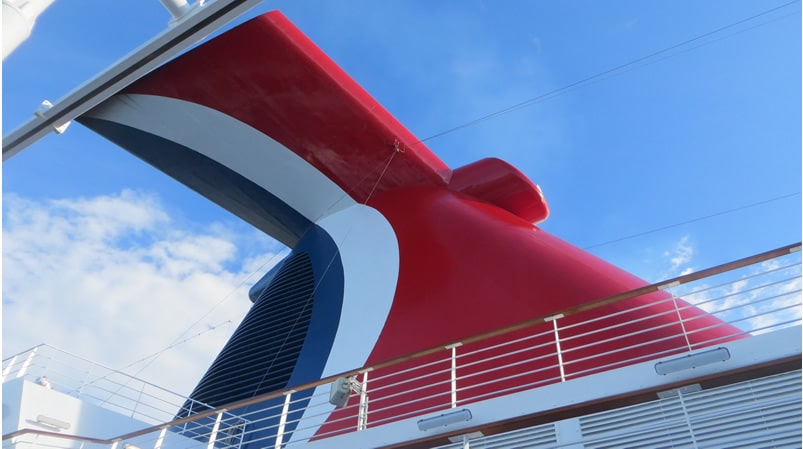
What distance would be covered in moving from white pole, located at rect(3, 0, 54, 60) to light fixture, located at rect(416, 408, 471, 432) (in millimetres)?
2434

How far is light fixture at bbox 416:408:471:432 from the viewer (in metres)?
3.28

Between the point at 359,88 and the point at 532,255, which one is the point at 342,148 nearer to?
the point at 359,88

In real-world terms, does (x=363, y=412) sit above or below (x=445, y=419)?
above

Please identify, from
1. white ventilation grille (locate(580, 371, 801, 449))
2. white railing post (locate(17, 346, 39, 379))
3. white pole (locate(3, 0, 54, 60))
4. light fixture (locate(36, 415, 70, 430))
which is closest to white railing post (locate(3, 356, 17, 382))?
white railing post (locate(17, 346, 39, 379))

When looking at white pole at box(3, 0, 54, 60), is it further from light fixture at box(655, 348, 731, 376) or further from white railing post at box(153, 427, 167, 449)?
light fixture at box(655, 348, 731, 376)

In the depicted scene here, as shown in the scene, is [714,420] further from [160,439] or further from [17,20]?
[160,439]

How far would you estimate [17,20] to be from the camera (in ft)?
8.70

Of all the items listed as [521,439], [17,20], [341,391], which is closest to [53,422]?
[341,391]

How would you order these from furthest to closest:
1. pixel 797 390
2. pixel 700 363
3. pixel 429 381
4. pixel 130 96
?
pixel 130 96
pixel 429 381
pixel 700 363
pixel 797 390

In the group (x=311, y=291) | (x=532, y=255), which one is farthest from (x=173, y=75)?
(x=532, y=255)

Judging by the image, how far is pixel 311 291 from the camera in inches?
222

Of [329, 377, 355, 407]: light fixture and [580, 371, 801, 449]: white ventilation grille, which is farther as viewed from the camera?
[329, 377, 355, 407]: light fixture

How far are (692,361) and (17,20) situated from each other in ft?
10.1

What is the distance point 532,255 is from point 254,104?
110 inches
